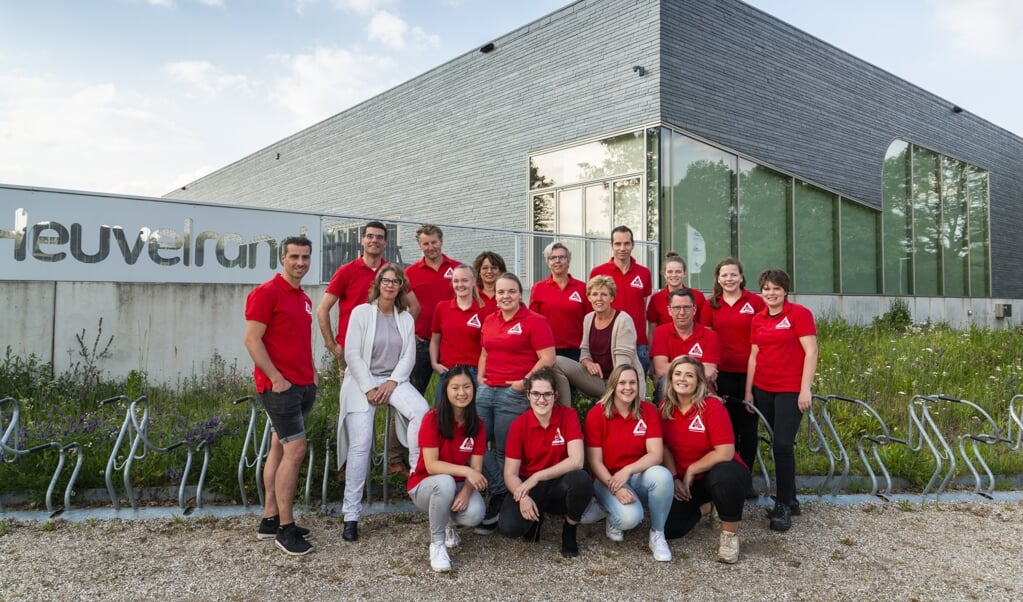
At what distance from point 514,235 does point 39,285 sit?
6.79 m

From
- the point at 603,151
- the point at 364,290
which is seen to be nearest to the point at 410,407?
the point at 364,290

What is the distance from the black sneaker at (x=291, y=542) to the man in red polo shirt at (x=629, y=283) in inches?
114

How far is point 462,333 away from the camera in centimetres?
450

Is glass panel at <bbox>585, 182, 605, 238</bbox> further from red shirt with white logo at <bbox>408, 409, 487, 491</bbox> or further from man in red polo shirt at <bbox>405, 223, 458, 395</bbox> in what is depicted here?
red shirt with white logo at <bbox>408, 409, 487, 491</bbox>

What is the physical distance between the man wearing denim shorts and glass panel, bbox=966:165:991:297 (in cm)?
2207

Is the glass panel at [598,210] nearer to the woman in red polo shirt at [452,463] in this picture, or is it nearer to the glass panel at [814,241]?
the glass panel at [814,241]

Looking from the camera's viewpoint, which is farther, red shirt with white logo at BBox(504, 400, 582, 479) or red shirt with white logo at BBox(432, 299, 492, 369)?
red shirt with white logo at BBox(432, 299, 492, 369)

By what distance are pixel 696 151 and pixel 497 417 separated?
9.53 metres

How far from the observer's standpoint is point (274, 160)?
938 inches

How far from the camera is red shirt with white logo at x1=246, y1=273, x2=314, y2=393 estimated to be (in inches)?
142

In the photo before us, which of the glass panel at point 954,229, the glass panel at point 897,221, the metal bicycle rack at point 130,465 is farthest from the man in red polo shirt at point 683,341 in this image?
the glass panel at point 954,229

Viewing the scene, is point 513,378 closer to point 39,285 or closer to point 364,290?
point 364,290

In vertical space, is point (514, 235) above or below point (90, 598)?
above

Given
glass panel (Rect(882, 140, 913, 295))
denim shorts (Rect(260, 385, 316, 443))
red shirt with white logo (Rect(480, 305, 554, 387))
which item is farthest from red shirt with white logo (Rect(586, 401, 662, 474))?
glass panel (Rect(882, 140, 913, 295))
